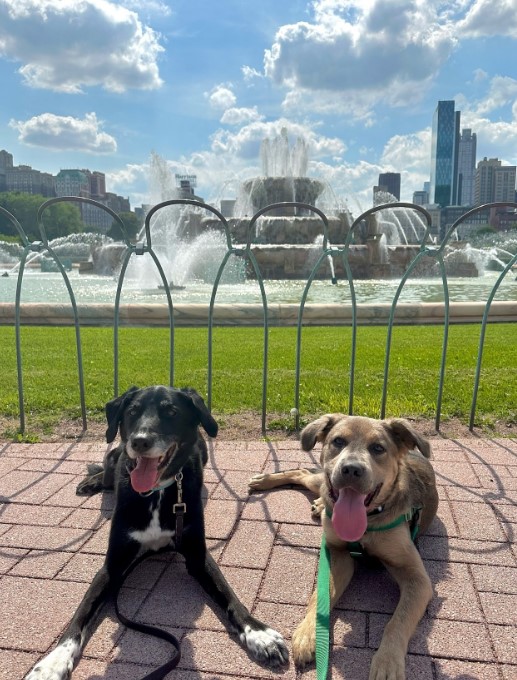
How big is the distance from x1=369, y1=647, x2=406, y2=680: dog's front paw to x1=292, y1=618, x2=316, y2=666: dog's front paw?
26 centimetres

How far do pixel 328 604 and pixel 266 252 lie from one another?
1956 cm

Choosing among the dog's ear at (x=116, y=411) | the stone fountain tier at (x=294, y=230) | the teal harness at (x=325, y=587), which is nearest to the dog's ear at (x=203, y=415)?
the dog's ear at (x=116, y=411)

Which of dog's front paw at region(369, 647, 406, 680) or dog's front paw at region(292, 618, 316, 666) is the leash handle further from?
dog's front paw at region(369, 647, 406, 680)

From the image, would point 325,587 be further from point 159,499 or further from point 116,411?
point 116,411

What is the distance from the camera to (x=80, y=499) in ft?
12.5

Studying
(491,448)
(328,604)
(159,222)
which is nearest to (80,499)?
(328,604)

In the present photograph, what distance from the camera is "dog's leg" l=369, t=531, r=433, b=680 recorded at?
217 cm

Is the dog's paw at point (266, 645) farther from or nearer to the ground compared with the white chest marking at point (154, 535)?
nearer to the ground

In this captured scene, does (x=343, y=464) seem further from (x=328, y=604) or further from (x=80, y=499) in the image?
(x=80, y=499)

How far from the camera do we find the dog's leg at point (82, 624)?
7.12 ft

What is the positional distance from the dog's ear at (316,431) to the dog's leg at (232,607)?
0.71 meters

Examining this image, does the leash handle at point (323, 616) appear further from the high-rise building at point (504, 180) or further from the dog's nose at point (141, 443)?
the high-rise building at point (504, 180)

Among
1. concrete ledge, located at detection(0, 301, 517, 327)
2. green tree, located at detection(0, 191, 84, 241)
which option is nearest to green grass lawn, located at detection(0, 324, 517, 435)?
concrete ledge, located at detection(0, 301, 517, 327)

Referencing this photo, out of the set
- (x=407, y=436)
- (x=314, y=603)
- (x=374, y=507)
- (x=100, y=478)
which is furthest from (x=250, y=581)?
(x=100, y=478)
